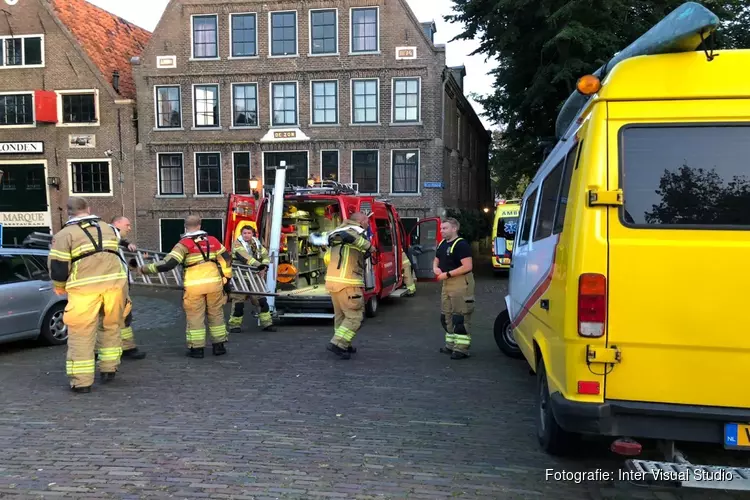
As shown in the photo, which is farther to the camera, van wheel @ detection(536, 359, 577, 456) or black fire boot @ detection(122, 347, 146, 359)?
black fire boot @ detection(122, 347, 146, 359)

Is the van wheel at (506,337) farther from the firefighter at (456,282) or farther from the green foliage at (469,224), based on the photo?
the green foliage at (469,224)

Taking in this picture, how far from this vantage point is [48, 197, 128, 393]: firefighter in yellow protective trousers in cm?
566

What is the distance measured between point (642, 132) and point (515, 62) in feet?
55.6

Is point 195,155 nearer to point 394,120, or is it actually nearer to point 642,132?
point 394,120

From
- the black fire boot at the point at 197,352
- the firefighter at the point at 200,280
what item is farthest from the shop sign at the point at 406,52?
the black fire boot at the point at 197,352

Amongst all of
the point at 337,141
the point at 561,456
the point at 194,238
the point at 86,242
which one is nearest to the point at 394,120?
the point at 337,141

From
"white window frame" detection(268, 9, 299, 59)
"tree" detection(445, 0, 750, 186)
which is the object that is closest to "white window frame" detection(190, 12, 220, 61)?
"white window frame" detection(268, 9, 299, 59)

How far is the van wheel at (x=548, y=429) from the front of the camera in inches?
155

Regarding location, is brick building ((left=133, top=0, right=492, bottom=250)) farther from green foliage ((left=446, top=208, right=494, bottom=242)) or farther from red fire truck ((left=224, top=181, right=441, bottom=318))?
red fire truck ((left=224, top=181, right=441, bottom=318))

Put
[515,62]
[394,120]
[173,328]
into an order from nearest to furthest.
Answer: [173,328] < [515,62] < [394,120]

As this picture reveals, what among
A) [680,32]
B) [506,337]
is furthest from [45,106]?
[680,32]

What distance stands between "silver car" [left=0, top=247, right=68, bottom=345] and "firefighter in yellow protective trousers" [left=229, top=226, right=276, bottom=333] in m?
2.42

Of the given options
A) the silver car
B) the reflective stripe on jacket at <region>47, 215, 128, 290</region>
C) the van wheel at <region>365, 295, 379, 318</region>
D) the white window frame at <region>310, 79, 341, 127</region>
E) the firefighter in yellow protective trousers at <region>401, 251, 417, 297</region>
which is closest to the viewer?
the reflective stripe on jacket at <region>47, 215, 128, 290</region>

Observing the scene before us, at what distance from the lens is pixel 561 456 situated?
4113 mm
